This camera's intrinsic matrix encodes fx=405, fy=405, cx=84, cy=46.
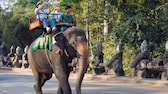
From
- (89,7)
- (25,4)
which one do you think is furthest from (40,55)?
(25,4)

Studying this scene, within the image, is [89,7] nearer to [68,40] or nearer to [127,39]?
[127,39]

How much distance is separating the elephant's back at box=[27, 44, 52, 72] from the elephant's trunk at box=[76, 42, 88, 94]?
1685 millimetres

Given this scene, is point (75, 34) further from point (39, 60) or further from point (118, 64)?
point (118, 64)

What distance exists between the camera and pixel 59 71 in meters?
8.98

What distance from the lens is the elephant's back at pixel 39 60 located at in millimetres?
9909

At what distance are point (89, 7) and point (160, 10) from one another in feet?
24.2

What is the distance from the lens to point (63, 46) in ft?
28.7

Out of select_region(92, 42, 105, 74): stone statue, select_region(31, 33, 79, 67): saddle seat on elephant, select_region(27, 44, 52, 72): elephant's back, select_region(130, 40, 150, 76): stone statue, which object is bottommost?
select_region(92, 42, 105, 74): stone statue

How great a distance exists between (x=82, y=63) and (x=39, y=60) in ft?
7.51

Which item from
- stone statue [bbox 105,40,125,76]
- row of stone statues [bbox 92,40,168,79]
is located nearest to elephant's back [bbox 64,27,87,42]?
row of stone statues [bbox 92,40,168,79]

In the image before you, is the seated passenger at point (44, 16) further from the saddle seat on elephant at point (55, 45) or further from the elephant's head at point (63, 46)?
the elephant's head at point (63, 46)

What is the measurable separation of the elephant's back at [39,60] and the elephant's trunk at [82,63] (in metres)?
1.69

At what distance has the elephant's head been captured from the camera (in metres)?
8.70

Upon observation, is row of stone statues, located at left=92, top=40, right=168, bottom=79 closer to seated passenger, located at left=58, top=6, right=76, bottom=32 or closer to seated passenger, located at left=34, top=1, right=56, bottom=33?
seated passenger, located at left=58, top=6, right=76, bottom=32
